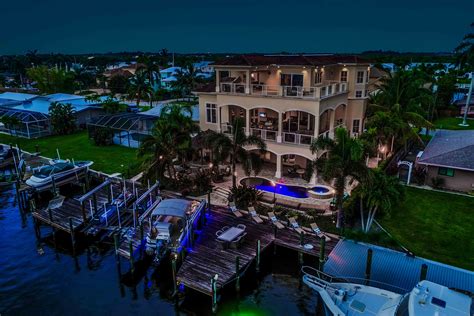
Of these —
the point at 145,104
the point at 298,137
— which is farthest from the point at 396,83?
the point at 145,104

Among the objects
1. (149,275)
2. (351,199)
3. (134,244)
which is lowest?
(149,275)

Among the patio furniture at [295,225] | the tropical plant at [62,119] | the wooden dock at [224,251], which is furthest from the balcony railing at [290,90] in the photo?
the tropical plant at [62,119]

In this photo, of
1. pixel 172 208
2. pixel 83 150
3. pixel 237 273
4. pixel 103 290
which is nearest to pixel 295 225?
pixel 237 273

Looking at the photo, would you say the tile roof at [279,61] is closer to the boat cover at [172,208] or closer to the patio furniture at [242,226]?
the boat cover at [172,208]

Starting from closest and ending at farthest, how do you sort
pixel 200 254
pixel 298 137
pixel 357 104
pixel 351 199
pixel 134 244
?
pixel 200 254 < pixel 134 244 < pixel 351 199 < pixel 298 137 < pixel 357 104

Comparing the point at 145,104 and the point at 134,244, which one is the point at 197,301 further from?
the point at 145,104

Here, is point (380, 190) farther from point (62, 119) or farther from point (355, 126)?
point (62, 119)
